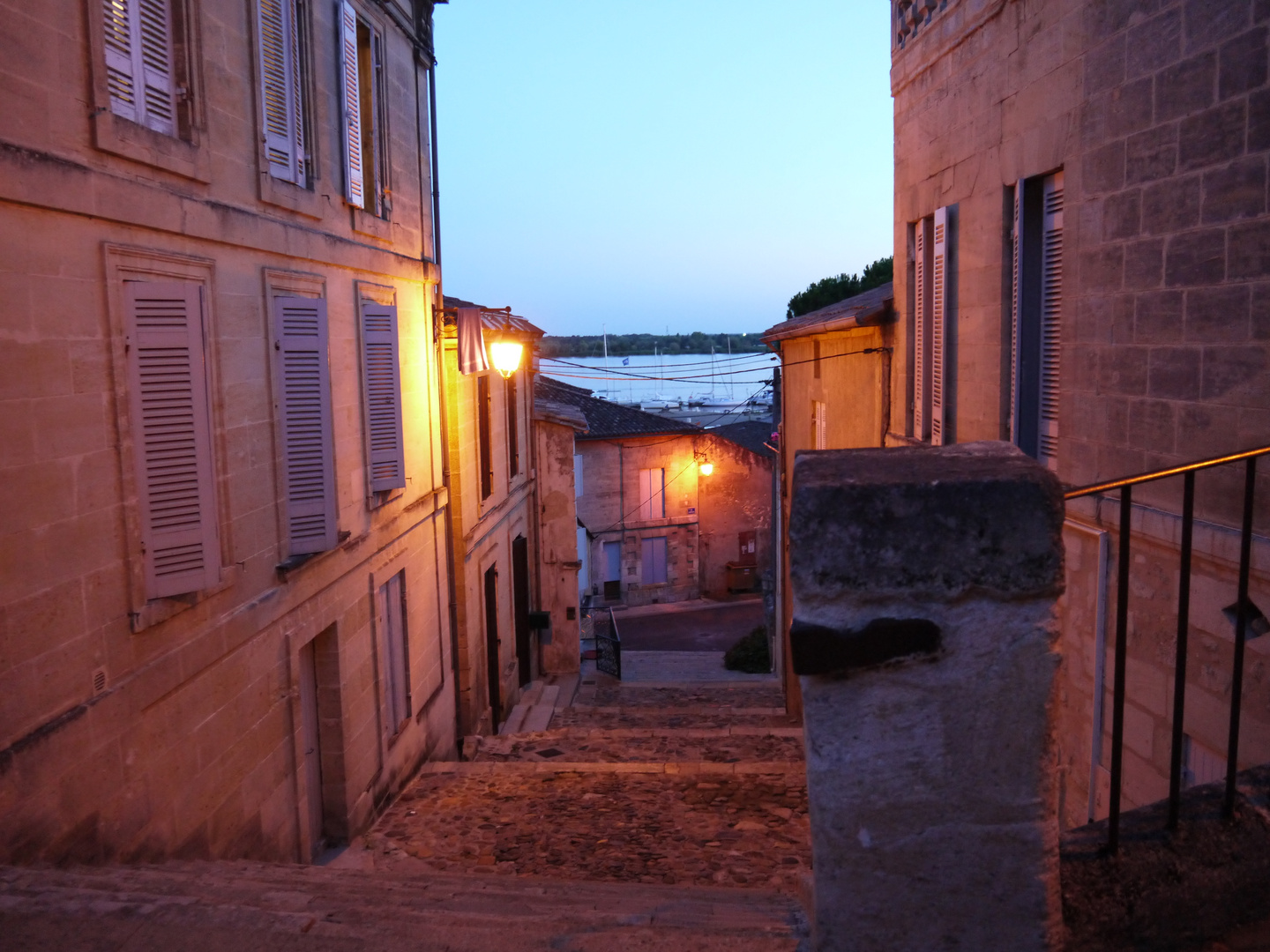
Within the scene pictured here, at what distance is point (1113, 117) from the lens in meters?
5.82

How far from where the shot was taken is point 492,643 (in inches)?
553

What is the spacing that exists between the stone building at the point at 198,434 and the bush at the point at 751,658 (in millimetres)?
11861

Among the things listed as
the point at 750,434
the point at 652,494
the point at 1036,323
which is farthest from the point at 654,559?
the point at 1036,323

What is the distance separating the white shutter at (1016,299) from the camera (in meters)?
7.18

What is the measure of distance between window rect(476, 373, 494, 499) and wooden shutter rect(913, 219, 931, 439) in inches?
221

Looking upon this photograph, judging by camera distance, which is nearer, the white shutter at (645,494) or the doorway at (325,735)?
the doorway at (325,735)

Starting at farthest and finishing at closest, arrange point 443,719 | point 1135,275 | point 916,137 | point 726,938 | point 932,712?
point 443,719, point 916,137, point 1135,275, point 726,938, point 932,712

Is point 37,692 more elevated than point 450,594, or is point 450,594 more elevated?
point 37,692

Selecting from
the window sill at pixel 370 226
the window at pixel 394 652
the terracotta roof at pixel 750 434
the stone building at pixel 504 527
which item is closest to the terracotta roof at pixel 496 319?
the stone building at pixel 504 527

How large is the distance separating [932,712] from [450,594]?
9.52m

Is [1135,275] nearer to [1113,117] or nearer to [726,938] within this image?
[1113,117]

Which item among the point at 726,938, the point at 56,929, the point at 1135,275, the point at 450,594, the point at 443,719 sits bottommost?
the point at 443,719

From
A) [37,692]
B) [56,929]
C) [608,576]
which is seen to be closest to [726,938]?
[56,929]

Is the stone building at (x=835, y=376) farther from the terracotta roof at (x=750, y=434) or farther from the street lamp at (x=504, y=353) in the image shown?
the terracotta roof at (x=750, y=434)
